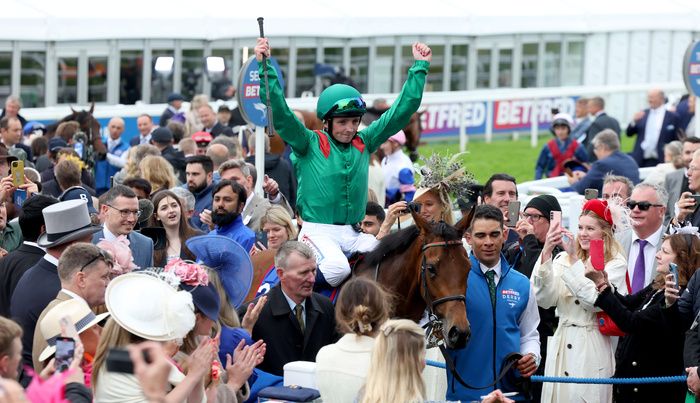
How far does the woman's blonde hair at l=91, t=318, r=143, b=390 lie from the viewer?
5.59m

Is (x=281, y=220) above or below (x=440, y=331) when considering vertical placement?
above

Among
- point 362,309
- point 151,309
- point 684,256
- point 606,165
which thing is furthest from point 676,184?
point 151,309

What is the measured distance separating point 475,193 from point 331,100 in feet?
7.12

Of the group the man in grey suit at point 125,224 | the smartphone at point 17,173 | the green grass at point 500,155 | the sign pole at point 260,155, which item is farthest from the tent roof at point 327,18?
the man in grey suit at point 125,224

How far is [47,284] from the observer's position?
24.0 feet

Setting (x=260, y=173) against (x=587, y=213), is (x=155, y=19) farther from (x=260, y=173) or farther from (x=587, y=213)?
(x=587, y=213)

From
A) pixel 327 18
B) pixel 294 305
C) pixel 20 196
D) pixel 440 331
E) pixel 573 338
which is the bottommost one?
pixel 573 338

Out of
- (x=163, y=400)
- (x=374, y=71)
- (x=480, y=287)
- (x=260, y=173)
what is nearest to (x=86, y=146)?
(x=260, y=173)

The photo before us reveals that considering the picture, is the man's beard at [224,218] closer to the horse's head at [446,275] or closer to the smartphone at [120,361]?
the horse's head at [446,275]

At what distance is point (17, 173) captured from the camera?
10148 millimetres

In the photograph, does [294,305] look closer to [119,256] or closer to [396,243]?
[396,243]

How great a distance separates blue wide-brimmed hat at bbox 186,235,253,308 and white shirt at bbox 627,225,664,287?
2989 mm

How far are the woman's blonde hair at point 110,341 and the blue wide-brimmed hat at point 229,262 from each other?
2171 mm

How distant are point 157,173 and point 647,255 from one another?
4.86m
